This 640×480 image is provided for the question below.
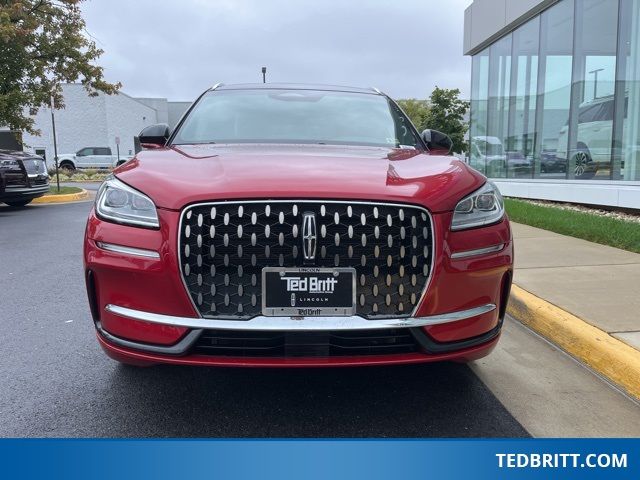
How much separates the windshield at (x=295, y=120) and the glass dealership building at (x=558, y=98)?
273 inches

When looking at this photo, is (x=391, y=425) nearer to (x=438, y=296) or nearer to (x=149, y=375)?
(x=438, y=296)

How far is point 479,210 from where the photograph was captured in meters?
2.58

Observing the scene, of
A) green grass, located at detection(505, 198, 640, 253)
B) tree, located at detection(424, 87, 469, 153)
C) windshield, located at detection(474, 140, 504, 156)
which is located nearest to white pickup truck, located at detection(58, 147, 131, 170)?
tree, located at detection(424, 87, 469, 153)

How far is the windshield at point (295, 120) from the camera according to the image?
3.52m

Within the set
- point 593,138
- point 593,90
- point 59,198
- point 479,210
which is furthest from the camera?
point 59,198

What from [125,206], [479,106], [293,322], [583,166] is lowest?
[293,322]

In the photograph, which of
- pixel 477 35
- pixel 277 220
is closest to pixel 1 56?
pixel 477 35

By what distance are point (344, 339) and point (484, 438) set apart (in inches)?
30.2

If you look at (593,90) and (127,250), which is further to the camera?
(593,90)

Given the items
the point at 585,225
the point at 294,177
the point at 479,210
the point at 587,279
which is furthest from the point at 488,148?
the point at 294,177

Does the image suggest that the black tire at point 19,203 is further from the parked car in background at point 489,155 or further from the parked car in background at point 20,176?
the parked car in background at point 489,155

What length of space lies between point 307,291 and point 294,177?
19.5 inches

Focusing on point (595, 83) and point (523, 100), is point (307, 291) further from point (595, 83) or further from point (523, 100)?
point (523, 100)

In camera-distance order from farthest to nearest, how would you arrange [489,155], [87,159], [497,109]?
[87,159] < [489,155] < [497,109]
